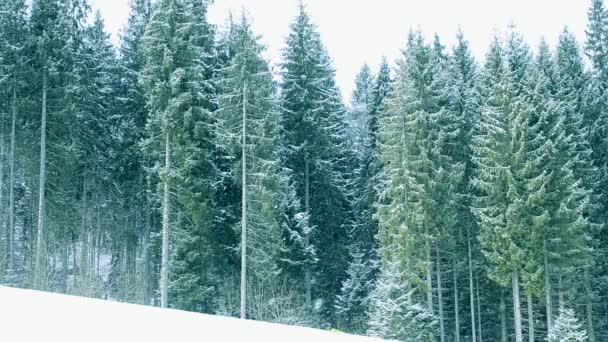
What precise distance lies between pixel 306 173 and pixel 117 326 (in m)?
30.3

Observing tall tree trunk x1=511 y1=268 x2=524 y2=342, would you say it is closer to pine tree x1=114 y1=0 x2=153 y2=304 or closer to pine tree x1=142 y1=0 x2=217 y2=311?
pine tree x1=142 y1=0 x2=217 y2=311

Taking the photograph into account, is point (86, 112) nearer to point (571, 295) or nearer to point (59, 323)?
point (571, 295)

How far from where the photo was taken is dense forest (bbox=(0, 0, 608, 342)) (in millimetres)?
27391

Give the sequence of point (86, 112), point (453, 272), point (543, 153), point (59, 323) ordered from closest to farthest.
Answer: point (59, 323) → point (543, 153) → point (86, 112) → point (453, 272)

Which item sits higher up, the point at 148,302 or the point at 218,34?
the point at 218,34

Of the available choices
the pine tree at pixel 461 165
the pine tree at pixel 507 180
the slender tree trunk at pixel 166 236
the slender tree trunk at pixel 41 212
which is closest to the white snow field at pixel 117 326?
the slender tree trunk at pixel 41 212

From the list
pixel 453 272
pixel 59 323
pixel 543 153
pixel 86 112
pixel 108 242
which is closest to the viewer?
pixel 59 323

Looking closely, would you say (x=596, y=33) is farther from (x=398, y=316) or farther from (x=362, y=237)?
(x=398, y=316)

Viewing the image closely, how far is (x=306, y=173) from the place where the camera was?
1347 inches

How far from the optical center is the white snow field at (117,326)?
373 cm

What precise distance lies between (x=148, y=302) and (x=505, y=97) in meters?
21.7

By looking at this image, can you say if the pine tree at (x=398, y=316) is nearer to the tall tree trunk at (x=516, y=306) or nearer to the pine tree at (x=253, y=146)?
the tall tree trunk at (x=516, y=306)

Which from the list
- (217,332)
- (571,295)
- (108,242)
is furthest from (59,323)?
(108,242)

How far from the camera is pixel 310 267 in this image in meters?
32.3
